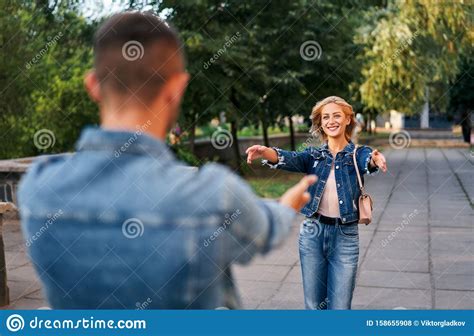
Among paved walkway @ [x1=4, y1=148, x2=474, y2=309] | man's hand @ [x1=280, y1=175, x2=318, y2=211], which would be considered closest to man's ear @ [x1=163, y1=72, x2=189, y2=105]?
man's hand @ [x1=280, y1=175, x2=318, y2=211]

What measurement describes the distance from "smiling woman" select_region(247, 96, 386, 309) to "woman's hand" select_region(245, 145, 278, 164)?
0.08 m

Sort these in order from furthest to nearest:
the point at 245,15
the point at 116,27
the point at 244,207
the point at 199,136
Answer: the point at 199,136, the point at 245,15, the point at 116,27, the point at 244,207

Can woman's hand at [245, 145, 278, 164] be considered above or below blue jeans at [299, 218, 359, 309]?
above

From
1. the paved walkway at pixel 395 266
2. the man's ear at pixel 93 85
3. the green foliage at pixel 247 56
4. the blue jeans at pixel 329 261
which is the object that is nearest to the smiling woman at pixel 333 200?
the blue jeans at pixel 329 261

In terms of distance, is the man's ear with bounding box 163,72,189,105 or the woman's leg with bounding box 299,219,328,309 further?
the woman's leg with bounding box 299,219,328,309

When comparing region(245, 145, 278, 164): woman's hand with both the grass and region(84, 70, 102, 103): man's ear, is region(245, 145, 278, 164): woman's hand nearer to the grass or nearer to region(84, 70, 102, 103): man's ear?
region(84, 70, 102, 103): man's ear

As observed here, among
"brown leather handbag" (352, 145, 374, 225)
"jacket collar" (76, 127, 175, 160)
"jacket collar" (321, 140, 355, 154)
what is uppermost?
"jacket collar" (76, 127, 175, 160)

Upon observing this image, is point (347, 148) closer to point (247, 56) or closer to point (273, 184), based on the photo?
point (273, 184)

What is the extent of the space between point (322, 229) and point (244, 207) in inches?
77.1

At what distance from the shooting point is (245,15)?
444 inches

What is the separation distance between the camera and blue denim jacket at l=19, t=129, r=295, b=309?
1.16 meters

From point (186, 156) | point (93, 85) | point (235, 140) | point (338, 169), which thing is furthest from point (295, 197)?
A: point (235, 140)
